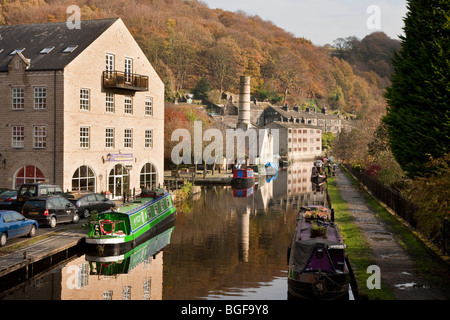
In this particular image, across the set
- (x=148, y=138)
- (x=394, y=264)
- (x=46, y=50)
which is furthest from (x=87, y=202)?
(x=394, y=264)

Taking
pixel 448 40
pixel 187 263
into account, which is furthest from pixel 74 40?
pixel 448 40

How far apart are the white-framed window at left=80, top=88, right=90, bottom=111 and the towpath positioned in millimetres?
19066

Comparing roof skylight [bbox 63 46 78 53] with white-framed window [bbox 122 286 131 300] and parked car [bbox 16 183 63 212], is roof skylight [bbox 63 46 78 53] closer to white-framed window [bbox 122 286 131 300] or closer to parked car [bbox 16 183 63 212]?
parked car [bbox 16 183 63 212]

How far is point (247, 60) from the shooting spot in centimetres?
15612

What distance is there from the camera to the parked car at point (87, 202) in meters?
29.4

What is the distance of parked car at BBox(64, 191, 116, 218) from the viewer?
29.4 metres

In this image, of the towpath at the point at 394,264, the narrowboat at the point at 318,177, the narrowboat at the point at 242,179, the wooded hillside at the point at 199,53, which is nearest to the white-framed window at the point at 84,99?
the towpath at the point at 394,264

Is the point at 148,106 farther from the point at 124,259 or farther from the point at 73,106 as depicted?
the point at 124,259

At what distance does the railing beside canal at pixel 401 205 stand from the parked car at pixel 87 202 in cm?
1691

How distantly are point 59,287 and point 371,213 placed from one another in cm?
2116

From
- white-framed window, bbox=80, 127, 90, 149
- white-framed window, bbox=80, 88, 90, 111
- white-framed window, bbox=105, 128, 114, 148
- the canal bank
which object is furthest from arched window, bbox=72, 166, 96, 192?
the canal bank

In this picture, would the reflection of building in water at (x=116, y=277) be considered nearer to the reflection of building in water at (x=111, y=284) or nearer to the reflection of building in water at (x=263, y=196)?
the reflection of building in water at (x=111, y=284)

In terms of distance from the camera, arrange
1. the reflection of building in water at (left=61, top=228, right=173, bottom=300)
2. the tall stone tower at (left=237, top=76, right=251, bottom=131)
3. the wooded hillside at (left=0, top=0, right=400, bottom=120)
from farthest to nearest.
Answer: the wooded hillside at (left=0, top=0, right=400, bottom=120)
the tall stone tower at (left=237, top=76, right=251, bottom=131)
the reflection of building in water at (left=61, top=228, right=173, bottom=300)
